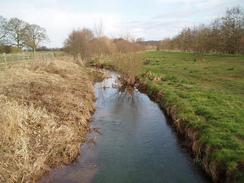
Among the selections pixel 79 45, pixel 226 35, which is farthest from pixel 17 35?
pixel 226 35

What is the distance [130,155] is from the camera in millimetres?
10141

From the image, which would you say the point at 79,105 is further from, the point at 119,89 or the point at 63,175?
the point at 119,89

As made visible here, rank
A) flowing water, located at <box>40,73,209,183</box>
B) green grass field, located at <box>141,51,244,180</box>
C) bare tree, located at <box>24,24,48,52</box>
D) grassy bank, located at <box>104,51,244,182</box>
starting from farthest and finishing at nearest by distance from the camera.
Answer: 1. bare tree, located at <box>24,24,48,52</box>
2. flowing water, located at <box>40,73,209,183</box>
3. green grass field, located at <box>141,51,244,180</box>
4. grassy bank, located at <box>104,51,244,182</box>

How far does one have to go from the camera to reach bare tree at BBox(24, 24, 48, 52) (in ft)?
185

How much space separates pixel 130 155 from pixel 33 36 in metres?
54.9

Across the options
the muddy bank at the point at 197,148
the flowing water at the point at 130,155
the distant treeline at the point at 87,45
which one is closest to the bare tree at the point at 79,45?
the distant treeline at the point at 87,45

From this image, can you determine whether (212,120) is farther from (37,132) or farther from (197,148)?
(37,132)

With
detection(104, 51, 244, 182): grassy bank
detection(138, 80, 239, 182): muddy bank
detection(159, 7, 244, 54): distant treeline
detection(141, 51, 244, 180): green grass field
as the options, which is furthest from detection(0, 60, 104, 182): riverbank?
detection(159, 7, 244, 54): distant treeline

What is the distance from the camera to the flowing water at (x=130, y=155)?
852 cm

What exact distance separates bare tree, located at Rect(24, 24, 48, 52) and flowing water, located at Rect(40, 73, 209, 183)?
45.9 m

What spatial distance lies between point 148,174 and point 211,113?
5069 millimetres

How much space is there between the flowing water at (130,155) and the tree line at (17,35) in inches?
1716

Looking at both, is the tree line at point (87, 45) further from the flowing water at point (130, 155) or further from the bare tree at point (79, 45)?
the flowing water at point (130, 155)

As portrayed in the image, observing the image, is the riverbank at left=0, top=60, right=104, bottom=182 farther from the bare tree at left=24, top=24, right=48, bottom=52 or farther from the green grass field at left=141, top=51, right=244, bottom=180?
the bare tree at left=24, top=24, right=48, bottom=52
